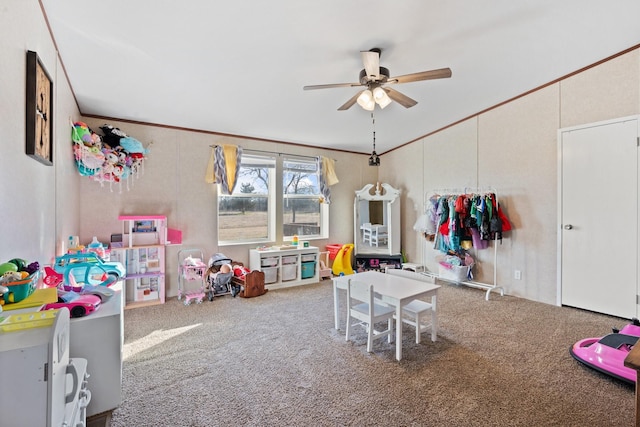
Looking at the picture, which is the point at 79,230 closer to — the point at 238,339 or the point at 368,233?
the point at 238,339

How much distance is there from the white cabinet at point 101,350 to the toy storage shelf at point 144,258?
2.20m

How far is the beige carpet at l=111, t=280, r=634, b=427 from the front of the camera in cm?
182

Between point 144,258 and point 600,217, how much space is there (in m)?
5.55

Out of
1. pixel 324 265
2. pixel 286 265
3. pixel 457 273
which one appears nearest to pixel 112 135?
pixel 286 265

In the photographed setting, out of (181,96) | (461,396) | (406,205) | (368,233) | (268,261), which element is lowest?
(461,396)

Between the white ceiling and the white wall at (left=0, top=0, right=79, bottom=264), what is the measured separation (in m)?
0.34

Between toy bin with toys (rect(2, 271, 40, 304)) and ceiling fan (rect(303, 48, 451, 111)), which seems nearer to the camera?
toy bin with toys (rect(2, 271, 40, 304))

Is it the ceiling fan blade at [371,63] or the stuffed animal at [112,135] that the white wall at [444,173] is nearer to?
the stuffed animal at [112,135]

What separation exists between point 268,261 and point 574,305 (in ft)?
13.1

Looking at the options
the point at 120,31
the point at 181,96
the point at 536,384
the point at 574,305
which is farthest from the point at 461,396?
the point at 181,96

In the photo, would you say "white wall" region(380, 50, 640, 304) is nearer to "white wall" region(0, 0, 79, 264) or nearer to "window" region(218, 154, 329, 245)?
"window" region(218, 154, 329, 245)

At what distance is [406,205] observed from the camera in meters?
5.85

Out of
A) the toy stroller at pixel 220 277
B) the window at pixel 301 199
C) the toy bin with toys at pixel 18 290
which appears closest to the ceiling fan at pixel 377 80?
the toy bin with toys at pixel 18 290

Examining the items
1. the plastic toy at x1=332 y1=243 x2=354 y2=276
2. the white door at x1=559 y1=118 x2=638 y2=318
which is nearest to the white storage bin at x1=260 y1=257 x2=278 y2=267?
the plastic toy at x1=332 y1=243 x2=354 y2=276
